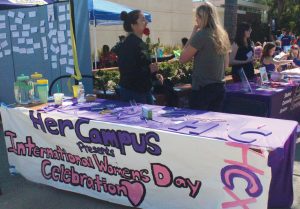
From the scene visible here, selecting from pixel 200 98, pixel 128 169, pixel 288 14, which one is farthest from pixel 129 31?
pixel 288 14

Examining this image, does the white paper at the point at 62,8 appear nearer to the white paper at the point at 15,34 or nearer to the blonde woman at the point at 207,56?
the white paper at the point at 15,34

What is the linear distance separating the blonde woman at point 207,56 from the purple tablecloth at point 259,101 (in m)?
0.79

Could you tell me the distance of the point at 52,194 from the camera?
141 inches

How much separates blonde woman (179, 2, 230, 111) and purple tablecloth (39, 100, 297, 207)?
0.58 metres

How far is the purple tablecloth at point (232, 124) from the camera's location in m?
2.67

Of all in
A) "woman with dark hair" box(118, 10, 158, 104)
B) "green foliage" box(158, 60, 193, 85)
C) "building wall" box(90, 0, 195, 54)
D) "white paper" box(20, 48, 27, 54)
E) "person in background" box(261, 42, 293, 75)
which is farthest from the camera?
"building wall" box(90, 0, 195, 54)

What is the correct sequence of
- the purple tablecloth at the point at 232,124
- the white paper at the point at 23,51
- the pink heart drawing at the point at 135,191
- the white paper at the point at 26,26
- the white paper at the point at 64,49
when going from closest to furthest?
the purple tablecloth at the point at 232,124 < the pink heart drawing at the point at 135,191 < the white paper at the point at 64,49 < the white paper at the point at 26,26 < the white paper at the point at 23,51

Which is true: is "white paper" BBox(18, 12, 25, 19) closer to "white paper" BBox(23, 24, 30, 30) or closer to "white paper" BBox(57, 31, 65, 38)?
"white paper" BBox(23, 24, 30, 30)

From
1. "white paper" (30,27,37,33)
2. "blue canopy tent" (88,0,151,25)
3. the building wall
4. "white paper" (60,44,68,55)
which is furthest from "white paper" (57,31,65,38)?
the building wall

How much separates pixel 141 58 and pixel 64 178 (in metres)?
1.38

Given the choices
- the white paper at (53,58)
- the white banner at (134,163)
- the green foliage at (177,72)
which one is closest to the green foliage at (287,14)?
the green foliage at (177,72)

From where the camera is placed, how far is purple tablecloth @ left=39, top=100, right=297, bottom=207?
8.76 feet

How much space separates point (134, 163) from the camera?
9.76ft

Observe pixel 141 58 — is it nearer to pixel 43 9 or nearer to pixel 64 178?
pixel 64 178
